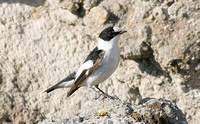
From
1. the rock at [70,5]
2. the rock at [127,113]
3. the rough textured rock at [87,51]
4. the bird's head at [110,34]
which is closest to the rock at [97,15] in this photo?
the rough textured rock at [87,51]

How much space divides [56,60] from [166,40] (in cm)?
209

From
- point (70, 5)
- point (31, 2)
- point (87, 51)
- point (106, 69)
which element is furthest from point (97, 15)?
point (31, 2)

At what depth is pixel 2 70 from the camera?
25.4 ft

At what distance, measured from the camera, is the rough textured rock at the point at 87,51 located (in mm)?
6824

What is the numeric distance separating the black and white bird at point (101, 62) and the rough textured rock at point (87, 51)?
41cm

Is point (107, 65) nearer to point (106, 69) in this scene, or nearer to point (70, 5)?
point (106, 69)

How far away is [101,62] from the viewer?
6.55 metres

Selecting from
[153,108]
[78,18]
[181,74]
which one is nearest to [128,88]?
[181,74]

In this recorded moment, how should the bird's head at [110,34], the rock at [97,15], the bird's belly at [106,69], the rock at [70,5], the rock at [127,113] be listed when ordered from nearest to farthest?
1. the rock at [127,113]
2. the bird's belly at [106,69]
3. the bird's head at [110,34]
4. the rock at [97,15]
5. the rock at [70,5]

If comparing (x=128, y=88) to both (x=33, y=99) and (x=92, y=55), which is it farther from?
(x=33, y=99)

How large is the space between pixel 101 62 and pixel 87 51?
1285mm

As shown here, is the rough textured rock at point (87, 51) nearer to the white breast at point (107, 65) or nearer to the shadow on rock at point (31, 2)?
the shadow on rock at point (31, 2)

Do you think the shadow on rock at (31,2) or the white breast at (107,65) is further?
the shadow on rock at (31,2)

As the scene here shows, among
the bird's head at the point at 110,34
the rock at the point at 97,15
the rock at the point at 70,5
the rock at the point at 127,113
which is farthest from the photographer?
the rock at the point at 70,5
